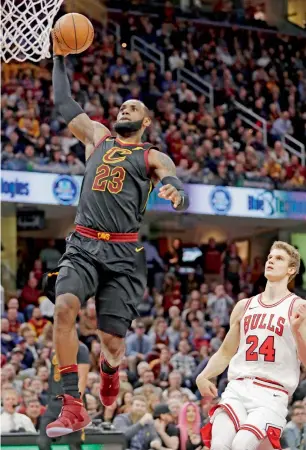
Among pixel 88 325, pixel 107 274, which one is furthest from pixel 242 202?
pixel 107 274

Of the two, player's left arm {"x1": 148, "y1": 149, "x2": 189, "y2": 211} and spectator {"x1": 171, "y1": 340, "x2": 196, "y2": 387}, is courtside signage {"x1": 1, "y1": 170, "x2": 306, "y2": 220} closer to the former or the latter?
spectator {"x1": 171, "y1": 340, "x2": 196, "y2": 387}

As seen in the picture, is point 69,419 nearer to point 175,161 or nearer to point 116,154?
point 116,154

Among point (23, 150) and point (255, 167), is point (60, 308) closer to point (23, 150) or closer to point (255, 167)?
point (23, 150)

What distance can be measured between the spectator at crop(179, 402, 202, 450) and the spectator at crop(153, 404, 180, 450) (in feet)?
0.30

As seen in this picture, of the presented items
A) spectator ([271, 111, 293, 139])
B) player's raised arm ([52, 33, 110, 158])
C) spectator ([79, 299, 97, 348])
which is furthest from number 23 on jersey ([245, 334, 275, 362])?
spectator ([271, 111, 293, 139])

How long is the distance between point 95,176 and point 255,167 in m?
12.9

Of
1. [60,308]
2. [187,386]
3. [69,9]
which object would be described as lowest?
[187,386]

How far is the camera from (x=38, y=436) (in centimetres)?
995

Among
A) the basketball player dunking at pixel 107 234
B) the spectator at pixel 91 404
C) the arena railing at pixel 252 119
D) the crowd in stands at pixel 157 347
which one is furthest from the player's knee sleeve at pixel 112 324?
the arena railing at pixel 252 119

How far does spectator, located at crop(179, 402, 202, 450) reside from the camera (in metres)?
11.8

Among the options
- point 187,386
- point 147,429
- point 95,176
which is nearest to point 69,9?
point 187,386

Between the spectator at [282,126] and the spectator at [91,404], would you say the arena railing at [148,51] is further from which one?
the spectator at [91,404]

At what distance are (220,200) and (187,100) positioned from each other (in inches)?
129

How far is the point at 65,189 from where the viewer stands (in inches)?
708
